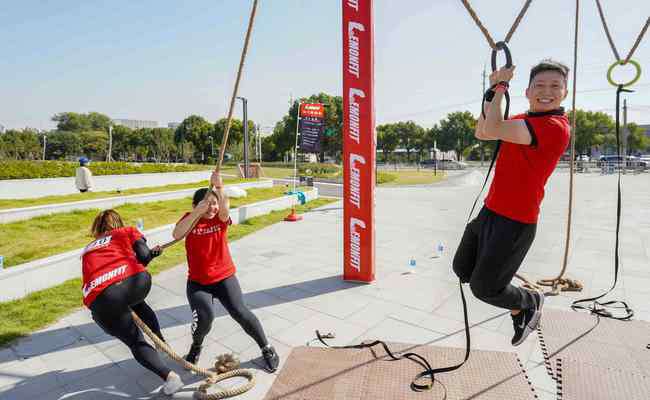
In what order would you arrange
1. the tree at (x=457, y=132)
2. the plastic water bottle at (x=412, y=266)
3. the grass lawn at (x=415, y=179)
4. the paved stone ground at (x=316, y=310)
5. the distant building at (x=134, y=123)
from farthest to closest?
the distant building at (x=134, y=123) < the tree at (x=457, y=132) < the grass lawn at (x=415, y=179) < the plastic water bottle at (x=412, y=266) < the paved stone ground at (x=316, y=310)

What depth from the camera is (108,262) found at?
3131 millimetres

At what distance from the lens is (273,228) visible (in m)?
11.8

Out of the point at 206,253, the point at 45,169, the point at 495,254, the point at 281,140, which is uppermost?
the point at 281,140

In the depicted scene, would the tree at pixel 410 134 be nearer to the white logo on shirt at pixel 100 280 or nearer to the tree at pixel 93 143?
the tree at pixel 93 143

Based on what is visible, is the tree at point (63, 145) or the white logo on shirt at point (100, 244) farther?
the tree at point (63, 145)

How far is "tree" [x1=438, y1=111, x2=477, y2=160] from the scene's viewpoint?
7062 centimetres

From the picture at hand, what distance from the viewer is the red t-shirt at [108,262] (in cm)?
305

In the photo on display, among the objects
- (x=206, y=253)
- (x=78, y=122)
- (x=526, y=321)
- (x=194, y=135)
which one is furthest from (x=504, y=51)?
(x=78, y=122)

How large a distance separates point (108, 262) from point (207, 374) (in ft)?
4.25

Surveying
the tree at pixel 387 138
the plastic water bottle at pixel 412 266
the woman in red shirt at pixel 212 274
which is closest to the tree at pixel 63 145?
the tree at pixel 387 138

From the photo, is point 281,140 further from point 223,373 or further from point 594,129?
point 223,373

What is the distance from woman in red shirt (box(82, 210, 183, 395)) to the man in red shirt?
2.74 m

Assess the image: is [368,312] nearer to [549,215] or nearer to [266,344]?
[266,344]

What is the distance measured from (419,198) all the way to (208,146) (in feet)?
208
